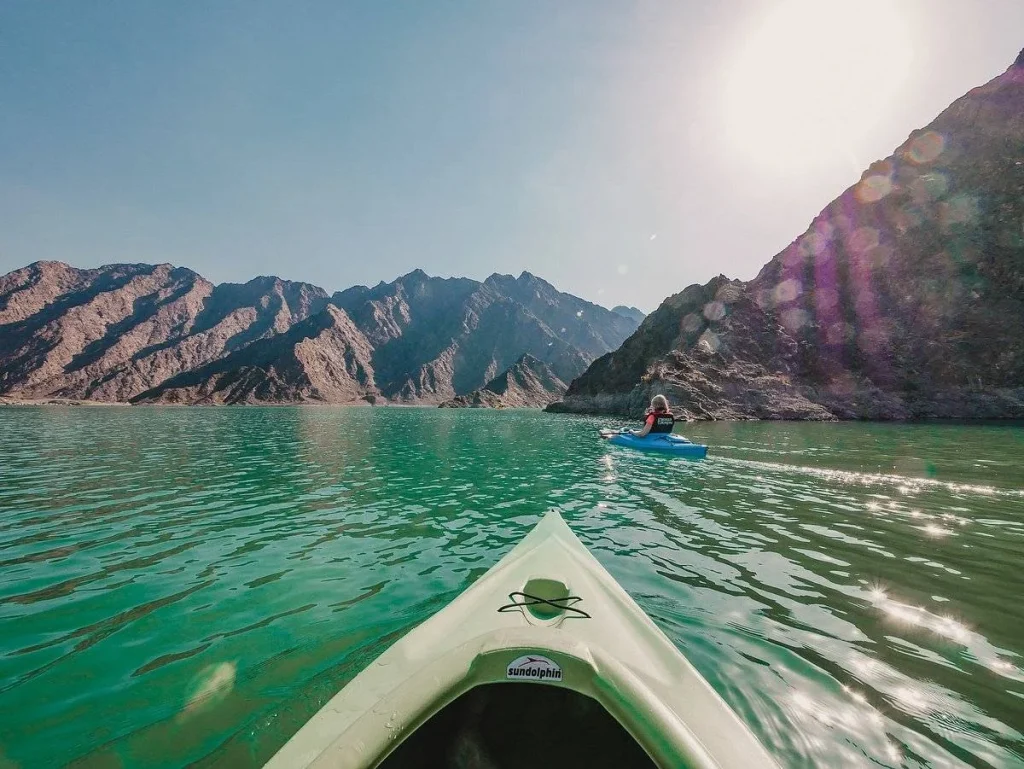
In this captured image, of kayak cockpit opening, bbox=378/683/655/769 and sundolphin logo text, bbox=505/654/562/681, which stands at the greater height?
sundolphin logo text, bbox=505/654/562/681

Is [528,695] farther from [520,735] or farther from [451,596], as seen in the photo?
[451,596]

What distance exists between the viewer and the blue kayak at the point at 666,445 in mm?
19078

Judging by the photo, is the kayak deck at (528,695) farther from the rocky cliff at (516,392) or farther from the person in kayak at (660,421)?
the rocky cliff at (516,392)

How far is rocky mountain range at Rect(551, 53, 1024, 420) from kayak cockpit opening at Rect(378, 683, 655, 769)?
2110 inches

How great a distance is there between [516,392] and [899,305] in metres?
131

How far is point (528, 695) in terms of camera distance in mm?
3660

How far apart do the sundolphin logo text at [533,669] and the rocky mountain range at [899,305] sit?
54353 mm

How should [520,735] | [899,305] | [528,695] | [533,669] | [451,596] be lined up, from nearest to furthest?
[533,669], [520,735], [528,695], [451,596], [899,305]

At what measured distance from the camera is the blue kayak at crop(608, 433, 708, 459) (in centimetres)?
1908

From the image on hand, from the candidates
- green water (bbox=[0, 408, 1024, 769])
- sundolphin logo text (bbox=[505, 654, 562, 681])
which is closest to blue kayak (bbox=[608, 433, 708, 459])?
green water (bbox=[0, 408, 1024, 769])

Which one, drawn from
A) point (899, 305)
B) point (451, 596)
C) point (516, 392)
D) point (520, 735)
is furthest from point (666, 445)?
point (516, 392)

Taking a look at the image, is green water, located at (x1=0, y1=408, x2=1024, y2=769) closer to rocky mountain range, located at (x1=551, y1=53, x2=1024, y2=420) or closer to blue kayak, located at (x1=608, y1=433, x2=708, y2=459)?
blue kayak, located at (x1=608, y1=433, x2=708, y2=459)

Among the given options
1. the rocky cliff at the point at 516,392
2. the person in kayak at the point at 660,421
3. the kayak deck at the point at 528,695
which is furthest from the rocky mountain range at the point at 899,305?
the rocky cliff at the point at 516,392

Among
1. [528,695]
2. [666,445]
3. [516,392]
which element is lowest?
[528,695]
